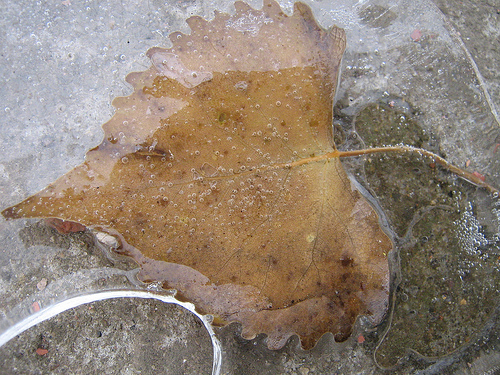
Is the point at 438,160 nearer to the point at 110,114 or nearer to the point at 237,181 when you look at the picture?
the point at 237,181

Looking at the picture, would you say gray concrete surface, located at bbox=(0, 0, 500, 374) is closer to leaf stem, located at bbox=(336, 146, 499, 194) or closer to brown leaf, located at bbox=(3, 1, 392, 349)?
leaf stem, located at bbox=(336, 146, 499, 194)

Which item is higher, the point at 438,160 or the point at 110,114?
the point at 110,114

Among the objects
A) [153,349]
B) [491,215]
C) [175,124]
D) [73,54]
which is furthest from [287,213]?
[73,54]

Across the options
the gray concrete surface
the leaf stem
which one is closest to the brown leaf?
Answer: the leaf stem

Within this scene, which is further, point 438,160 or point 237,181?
point 438,160

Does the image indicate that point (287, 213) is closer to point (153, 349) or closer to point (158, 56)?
point (158, 56)

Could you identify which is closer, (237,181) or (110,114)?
(237,181)

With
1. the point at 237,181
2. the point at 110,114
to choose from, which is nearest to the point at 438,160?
the point at 237,181

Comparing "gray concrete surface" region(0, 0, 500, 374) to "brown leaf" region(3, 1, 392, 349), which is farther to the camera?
"gray concrete surface" region(0, 0, 500, 374)
